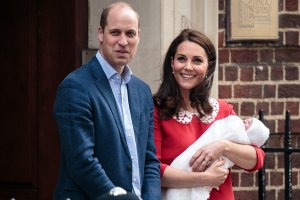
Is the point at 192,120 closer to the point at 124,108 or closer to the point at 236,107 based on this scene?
the point at 124,108

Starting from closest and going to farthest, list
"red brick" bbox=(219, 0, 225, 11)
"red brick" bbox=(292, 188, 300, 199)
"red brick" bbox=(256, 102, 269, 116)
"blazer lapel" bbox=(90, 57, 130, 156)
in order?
"blazer lapel" bbox=(90, 57, 130, 156) < "red brick" bbox=(219, 0, 225, 11) < "red brick" bbox=(256, 102, 269, 116) < "red brick" bbox=(292, 188, 300, 199)

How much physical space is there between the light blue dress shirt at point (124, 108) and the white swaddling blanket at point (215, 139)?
32 centimetres

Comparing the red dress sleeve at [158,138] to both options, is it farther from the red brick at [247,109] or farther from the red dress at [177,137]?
the red brick at [247,109]

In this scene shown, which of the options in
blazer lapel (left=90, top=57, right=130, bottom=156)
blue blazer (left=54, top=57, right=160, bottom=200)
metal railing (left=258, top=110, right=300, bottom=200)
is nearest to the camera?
blue blazer (left=54, top=57, right=160, bottom=200)

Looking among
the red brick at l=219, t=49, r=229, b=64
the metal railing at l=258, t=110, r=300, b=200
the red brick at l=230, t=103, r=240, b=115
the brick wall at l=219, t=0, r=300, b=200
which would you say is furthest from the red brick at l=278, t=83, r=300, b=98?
the metal railing at l=258, t=110, r=300, b=200

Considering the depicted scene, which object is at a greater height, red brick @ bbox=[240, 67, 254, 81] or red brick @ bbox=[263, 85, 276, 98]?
red brick @ bbox=[240, 67, 254, 81]

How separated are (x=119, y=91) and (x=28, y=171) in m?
2.26

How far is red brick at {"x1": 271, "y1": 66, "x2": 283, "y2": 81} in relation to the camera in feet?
24.1

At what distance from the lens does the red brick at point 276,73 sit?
733 centimetres

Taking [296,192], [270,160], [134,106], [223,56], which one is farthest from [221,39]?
Answer: [134,106]

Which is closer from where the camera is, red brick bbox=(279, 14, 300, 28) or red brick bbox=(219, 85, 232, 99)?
red brick bbox=(219, 85, 232, 99)

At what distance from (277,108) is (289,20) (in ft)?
2.04

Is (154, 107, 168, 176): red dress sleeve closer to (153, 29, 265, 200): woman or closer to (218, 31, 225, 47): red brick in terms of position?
(153, 29, 265, 200): woman

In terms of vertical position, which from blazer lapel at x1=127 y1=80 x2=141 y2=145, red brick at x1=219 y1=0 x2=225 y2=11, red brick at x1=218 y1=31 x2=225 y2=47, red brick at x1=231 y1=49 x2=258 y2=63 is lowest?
blazer lapel at x1=127 y1=80 x2=141 y2=145
